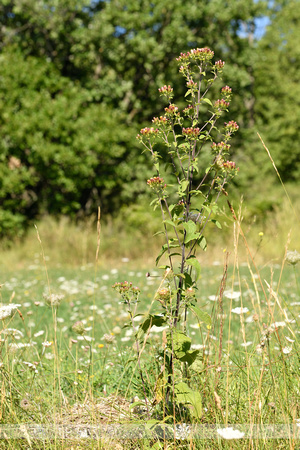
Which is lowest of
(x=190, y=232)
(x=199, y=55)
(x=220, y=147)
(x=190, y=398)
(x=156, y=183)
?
(x=190, y=398)

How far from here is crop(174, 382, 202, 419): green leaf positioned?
66.7 inches

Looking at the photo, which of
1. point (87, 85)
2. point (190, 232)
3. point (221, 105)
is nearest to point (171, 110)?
point (221, 105)

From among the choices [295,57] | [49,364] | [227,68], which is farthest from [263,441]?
[295,57]

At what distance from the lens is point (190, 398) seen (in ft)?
5.62

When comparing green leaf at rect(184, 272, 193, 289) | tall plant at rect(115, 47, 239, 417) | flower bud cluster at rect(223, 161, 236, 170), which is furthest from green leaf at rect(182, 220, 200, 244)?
flower bud cluster at rect(223, 161, 236, 170)

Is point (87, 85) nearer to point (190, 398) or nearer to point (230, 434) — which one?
point (190, 398)

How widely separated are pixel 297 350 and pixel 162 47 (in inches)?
407

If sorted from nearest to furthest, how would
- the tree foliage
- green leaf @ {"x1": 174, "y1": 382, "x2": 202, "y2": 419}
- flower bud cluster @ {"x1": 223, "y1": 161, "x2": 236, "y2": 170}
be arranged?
green leaf @ {"x1": 174, "y1": 382, "x2": 202, "y2": 419} < flower bud cluster @ {"x1": 223, "y1": 161, "x2": 236, "y2": 170} < the tree foliage

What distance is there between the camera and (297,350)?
2.16 m

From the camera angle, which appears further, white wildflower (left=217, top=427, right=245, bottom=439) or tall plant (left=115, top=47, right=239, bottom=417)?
tall plant (left=115, top=47, right=239, bottom=417)

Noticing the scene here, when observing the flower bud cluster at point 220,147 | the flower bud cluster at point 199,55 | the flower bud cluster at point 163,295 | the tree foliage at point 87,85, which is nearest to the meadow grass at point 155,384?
the flower bud cluster at point 163,295

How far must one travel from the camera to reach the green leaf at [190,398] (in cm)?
169

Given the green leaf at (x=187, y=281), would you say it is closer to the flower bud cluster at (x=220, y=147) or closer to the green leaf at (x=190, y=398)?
the green leaf at (x=190, y=398)

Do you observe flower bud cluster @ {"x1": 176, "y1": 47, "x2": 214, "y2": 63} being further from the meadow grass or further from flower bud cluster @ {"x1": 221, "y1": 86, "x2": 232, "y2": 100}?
the meadow grass
